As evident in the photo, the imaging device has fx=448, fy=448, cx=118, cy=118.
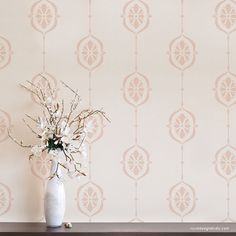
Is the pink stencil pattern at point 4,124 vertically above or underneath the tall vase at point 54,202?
above

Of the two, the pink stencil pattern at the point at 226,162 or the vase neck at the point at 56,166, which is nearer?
the vase neck at the point at 56,166

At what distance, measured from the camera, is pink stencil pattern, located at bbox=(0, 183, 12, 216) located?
2043 millimetres

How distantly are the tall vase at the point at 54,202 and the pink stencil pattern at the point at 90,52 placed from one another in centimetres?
49

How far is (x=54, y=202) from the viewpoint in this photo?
6.15 feet

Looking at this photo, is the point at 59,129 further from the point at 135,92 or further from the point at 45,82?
the point at 135,92

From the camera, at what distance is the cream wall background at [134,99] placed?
2.05 metres

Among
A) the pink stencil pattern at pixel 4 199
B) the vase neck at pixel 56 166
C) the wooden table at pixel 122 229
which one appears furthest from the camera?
the pink stencil pattern at pixel 4 199

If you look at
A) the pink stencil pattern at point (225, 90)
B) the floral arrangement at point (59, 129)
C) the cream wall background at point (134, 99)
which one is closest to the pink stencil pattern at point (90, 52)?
the cream wall background at point (134, 99)

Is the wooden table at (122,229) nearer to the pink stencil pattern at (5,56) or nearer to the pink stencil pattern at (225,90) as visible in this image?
the pink stencil pattern at (225,90)

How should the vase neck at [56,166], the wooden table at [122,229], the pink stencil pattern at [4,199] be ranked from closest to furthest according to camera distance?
1. the wooden table at [122,229]
2. the vase neck at [56,166]
3. the pink stencil pattern at [4,199]

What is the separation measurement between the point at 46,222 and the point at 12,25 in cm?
91

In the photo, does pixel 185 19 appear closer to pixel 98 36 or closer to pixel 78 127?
pixel 98 36

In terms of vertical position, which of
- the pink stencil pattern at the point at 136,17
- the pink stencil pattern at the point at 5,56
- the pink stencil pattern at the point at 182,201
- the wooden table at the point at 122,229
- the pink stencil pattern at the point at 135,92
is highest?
the pink stencil pattern at the point at 136,17

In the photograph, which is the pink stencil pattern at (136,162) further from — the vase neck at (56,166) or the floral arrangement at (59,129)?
the vase neck at (56,166)
